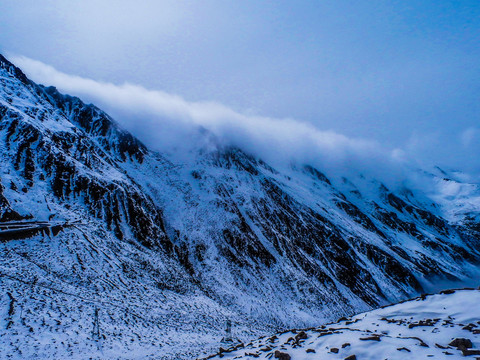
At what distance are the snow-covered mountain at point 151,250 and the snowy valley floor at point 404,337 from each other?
14.1m

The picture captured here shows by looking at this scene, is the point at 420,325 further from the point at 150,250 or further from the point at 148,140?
the point at 148,140

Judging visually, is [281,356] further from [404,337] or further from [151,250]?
[151,250]

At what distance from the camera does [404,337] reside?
1127 cm

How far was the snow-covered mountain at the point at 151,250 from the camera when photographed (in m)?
24.2

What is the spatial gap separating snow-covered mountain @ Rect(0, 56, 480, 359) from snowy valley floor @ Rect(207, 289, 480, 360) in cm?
1414

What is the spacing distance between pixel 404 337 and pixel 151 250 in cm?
4319

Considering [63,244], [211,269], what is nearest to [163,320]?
[63,244]

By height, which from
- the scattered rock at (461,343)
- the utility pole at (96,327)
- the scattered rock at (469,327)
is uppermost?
the scattered rock at (461,343)

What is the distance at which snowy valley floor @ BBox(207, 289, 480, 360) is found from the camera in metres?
9.73

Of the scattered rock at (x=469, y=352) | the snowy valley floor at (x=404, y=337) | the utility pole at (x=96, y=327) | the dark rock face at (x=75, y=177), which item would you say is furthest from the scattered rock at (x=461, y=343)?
the dark rock face at (x=75, y=177)

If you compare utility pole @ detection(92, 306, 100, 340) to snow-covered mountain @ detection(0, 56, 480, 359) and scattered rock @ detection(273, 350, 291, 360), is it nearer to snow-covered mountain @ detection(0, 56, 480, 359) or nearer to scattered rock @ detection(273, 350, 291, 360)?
snow-covered mountain @ detection(0, 56, 480, 359)

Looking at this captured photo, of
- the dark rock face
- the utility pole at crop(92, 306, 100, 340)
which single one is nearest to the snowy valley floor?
the utility pole at crop(92, 306, 100, 340)

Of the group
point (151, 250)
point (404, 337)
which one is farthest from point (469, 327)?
point (151, 250)

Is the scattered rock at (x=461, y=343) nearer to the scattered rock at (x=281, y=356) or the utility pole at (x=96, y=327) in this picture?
the scattered rock at (x=281, y=356)
